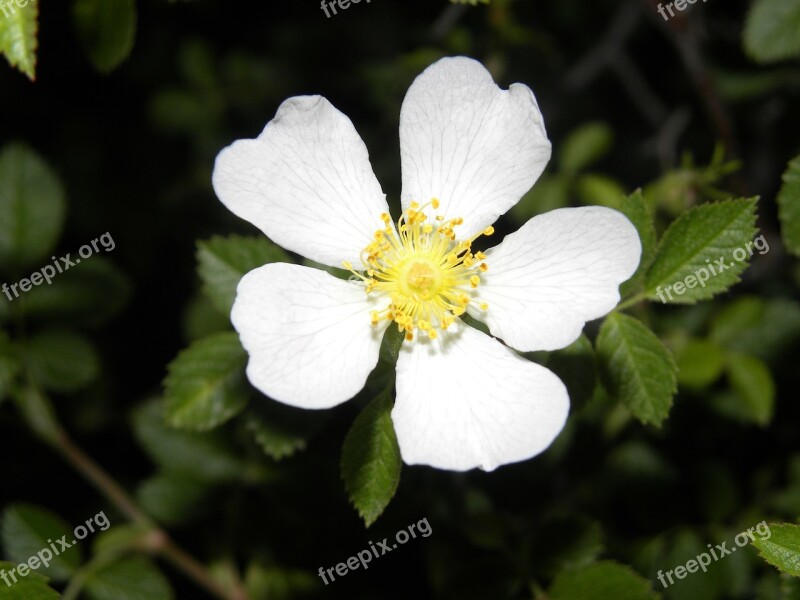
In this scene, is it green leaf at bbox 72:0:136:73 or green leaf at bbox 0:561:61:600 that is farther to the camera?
green leaf at bbox 72:0:136:73

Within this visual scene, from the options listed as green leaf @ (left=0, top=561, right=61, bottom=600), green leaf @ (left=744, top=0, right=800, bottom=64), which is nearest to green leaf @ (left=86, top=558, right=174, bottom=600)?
green leaf @ (left=0, top=561, right=61, bottom=600)

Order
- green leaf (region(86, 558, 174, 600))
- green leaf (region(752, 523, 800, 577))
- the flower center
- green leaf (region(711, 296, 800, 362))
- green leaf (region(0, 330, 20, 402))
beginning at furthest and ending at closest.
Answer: green leaf (region(711, 296, 800, 362))
green leaf (region(0, 330, 20, 402))
green leaf (region(86, 558, 174, 600))
the flower center
green leaf (region(752, 523, 800, 577))

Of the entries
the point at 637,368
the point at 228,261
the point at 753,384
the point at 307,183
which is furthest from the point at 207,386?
the point at 753,384

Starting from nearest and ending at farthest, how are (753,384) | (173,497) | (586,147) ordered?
(753,384) → (173,497) → (586,147)

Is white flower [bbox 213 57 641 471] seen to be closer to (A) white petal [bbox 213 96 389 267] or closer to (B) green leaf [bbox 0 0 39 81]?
(A) white petal [bbox 213 96 389 267]

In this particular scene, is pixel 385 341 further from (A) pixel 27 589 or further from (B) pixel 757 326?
(B) pixel 757 326

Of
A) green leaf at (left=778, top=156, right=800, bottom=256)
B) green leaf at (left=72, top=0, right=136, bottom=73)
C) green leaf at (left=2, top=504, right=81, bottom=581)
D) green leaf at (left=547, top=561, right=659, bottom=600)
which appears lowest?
green leaf at (left=547, top=561, right=659, bottom=600)
